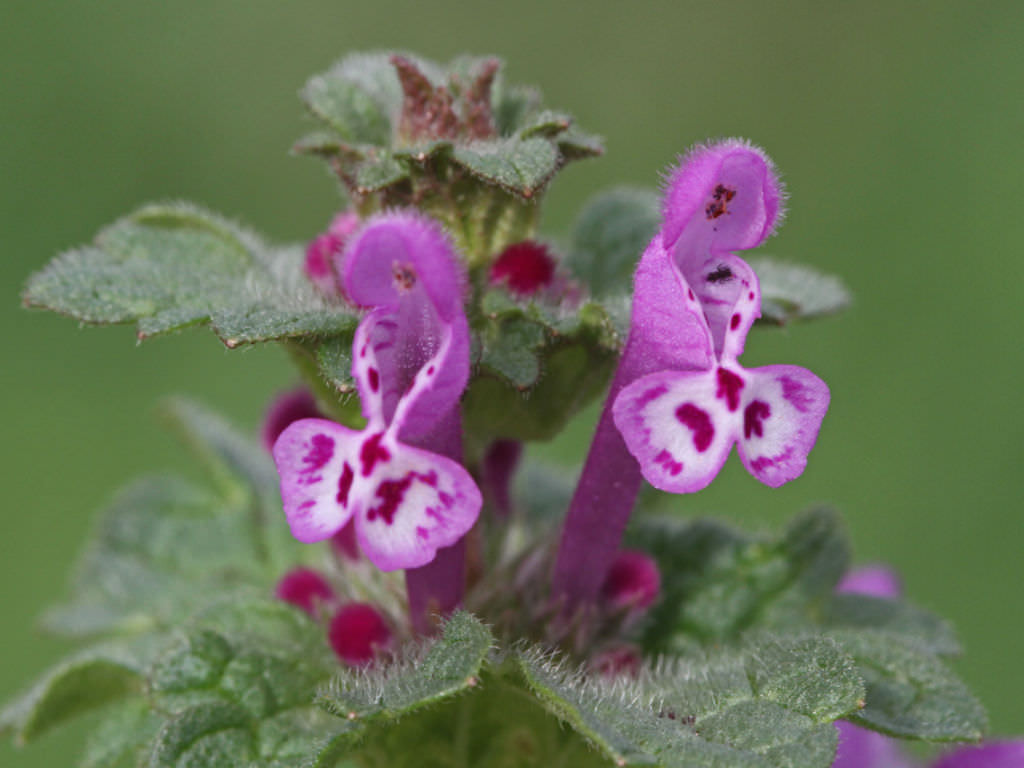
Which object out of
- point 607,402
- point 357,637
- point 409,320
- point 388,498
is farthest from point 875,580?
point 388,498

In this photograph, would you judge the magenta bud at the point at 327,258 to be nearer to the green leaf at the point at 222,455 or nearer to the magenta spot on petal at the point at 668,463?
the magenta spot on petal at the point at 668,463

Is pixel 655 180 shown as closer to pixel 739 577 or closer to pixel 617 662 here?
pixel 739 577

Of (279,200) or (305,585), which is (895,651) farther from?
(279,200)

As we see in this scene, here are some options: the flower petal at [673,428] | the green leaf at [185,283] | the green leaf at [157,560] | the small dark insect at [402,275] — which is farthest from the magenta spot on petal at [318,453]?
the green leaf at [157,560]

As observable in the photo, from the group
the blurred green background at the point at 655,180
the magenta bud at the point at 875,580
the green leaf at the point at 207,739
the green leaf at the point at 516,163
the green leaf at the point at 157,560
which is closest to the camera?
the green leaf at the point at 516,163

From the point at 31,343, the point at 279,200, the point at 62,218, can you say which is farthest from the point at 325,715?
the point at 279,200

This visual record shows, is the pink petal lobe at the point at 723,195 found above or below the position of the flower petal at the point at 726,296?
above

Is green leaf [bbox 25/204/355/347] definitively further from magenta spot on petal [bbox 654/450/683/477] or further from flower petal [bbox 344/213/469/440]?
magenta spot on petal [bbox 654/450/683/477]
